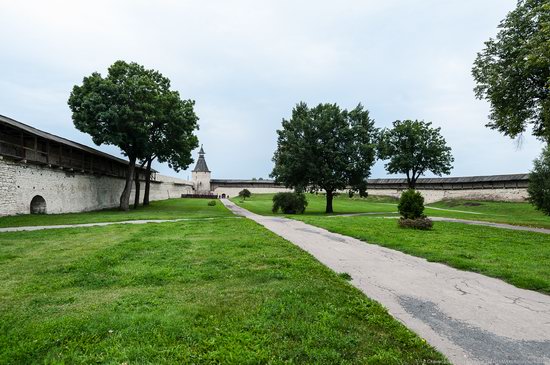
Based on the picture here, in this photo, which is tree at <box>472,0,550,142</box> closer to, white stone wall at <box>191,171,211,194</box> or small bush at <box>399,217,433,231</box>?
small bush at <box>399,217,433,231</box>

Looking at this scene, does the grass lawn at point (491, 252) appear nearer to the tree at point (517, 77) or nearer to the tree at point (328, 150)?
the tree at point (517, 77)

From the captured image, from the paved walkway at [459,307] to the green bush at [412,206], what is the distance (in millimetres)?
8771

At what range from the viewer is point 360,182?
105ft

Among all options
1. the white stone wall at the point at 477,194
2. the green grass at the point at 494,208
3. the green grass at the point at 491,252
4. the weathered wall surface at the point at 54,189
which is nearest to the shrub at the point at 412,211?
the green grass at the point at 491,252

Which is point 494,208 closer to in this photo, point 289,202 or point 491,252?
point 289,202

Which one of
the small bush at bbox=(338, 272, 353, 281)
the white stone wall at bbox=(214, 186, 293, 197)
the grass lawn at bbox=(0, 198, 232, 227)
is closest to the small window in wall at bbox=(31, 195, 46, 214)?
the grass lawn at bbox=(0, 198, 232, 227)

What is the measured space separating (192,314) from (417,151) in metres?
48.5

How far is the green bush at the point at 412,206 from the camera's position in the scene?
653 inches

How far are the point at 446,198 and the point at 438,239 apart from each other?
149 ft

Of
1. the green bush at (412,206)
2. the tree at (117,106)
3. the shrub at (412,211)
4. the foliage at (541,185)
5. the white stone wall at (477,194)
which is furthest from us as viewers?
the white stone wall at (477,194)

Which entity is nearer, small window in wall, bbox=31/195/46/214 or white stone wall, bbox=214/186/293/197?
small window in wall, bbox=31/195/46/214

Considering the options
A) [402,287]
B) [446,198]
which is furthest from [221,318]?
[446,198]

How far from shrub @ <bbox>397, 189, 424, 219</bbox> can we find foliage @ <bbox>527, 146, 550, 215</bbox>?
16.3m

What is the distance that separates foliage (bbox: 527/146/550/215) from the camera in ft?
85.8
